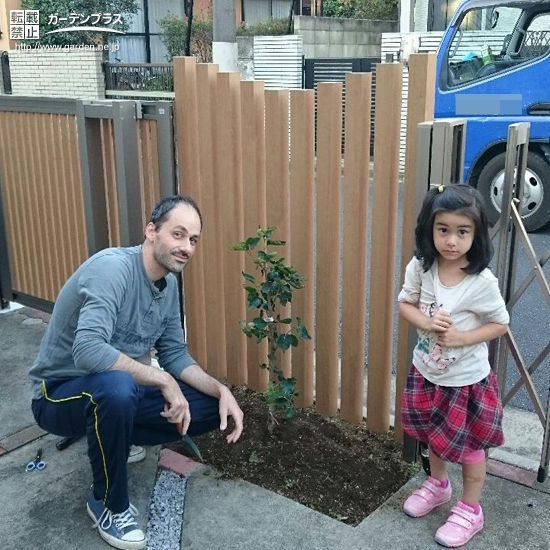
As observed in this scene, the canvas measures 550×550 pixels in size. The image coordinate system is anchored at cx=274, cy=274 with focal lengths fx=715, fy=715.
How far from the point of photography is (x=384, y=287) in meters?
3.35

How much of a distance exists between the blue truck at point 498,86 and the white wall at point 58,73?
31.4 feet

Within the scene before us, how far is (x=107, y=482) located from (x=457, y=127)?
78.5 inches

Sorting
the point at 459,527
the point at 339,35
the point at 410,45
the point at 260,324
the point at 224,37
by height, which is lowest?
the point at 459,527

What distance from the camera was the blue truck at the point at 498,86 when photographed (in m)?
7.95

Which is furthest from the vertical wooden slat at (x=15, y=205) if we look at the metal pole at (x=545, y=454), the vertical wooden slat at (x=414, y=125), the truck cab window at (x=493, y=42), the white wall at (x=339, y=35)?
the white wall at (x=339, y=35)

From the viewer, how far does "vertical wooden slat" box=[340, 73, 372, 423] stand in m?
3.22

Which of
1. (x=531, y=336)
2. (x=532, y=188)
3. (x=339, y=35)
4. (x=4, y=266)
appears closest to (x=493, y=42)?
(x=532, y=188)

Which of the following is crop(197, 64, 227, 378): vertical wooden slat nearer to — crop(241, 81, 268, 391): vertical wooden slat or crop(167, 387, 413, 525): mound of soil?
crop(241, 81, 268, 391): vertical wooden slat

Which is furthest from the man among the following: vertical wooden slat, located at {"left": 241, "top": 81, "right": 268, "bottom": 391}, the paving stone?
vertical wooden slat, located at {"left": 241, "top": 81, "right": 268, "bottom": 391}

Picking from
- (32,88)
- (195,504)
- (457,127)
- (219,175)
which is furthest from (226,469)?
(32,88)

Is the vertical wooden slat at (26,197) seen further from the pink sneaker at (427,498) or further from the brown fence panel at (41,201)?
the pink sneaker at (427,498)

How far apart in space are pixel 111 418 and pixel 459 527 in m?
1.39

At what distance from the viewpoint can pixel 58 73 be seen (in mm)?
17000

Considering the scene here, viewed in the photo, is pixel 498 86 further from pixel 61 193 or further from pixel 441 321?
pixel 441 321
